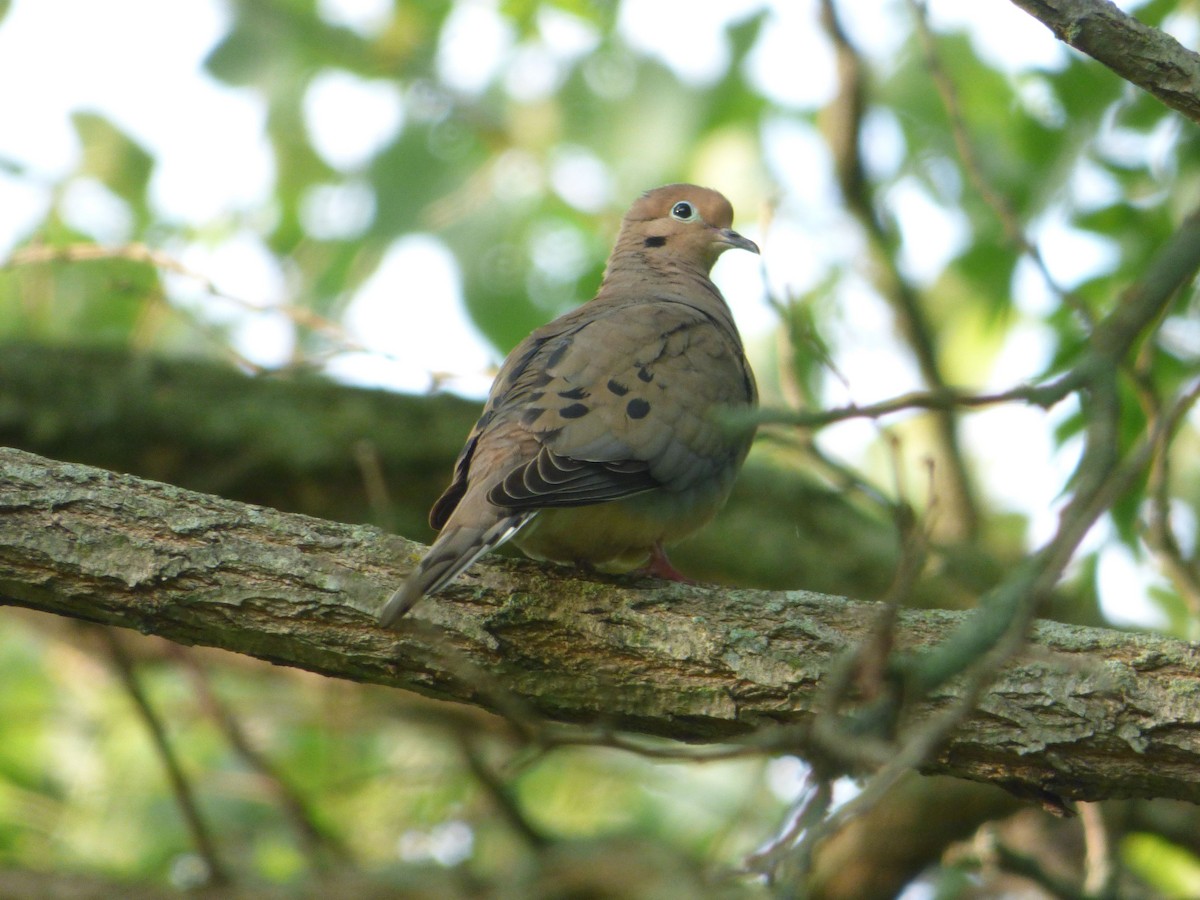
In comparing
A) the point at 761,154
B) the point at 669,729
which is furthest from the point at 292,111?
the point at 669,729

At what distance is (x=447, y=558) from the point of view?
2938 mm

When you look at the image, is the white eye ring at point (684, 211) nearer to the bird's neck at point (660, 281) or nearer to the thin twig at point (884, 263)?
the bird's neck at point (660, 281)

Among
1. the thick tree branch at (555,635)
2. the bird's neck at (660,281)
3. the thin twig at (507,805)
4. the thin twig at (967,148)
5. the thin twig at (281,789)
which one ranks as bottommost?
the thin twig at (281,789)

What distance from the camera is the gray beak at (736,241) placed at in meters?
5.05

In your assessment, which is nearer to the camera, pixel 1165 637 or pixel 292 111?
pixel 1165 637

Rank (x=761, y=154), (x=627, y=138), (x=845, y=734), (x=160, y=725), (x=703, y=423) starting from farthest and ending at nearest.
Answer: (x=761, y=154), (x=627, y=138), (x=160, y=725), (x=703, y=423), (x=845, y=734)

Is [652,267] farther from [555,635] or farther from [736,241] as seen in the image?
[555,635]

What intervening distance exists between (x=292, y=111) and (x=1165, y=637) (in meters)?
4.68

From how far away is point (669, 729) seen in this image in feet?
9.82

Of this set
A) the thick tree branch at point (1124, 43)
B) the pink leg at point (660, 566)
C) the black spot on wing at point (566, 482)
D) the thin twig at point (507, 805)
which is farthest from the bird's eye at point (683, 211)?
the thick tree branch at point (1124, 43)

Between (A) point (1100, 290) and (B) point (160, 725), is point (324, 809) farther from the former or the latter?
(A) point (1100, 290)

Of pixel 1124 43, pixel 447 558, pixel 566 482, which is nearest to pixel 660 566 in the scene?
pixel 566 482

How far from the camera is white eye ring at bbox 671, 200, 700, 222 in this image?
521 centimetres

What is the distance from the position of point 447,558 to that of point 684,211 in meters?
2.68
